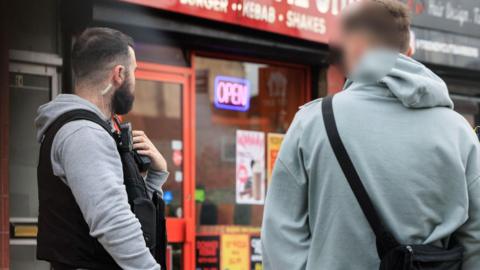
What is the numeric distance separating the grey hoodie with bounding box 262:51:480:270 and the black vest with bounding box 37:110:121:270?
2.63ft

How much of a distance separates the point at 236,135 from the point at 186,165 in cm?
76

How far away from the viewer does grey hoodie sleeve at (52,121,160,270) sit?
2812 mm

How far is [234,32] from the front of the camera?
23.6ft

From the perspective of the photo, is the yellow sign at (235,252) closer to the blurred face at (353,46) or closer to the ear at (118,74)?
the ear at (118,74)

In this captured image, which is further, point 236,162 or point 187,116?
point 236,162

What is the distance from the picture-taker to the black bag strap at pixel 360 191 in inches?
86.9

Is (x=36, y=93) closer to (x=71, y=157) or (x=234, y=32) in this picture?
(x=234, y=32)

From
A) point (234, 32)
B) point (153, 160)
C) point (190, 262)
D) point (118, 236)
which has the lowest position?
point (190, 262)

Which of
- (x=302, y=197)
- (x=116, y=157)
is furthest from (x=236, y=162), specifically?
(x=302, y=197)

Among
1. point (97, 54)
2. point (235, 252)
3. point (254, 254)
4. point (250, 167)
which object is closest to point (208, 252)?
point (235, 252)

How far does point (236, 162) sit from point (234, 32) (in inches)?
48.5

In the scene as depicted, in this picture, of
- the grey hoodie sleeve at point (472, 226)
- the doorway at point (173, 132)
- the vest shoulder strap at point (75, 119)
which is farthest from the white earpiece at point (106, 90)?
the doorway at point (173, 132)

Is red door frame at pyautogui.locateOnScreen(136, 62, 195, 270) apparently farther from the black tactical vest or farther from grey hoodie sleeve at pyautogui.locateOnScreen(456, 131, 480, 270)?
grey hoodie sleeve at pyautogui.locateOnScreen(456, 131, 480, 270)

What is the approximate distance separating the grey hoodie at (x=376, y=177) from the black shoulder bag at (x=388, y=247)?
0.02 metres
